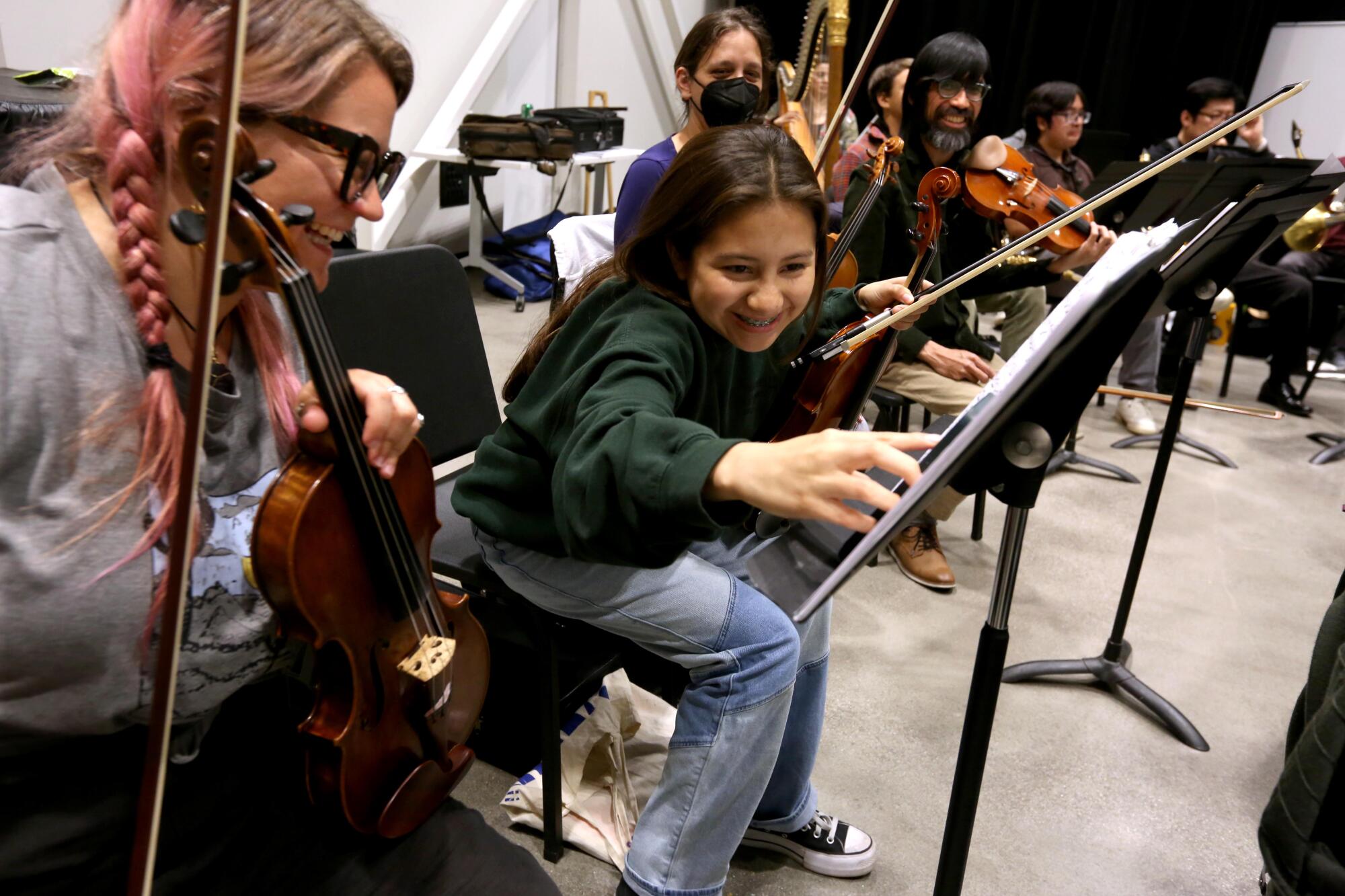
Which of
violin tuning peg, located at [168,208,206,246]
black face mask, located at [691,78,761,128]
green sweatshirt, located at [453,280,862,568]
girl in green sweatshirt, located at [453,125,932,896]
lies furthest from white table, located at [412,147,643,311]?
violin tuning peg, located at [168,208,206,246]

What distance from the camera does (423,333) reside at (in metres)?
1.41

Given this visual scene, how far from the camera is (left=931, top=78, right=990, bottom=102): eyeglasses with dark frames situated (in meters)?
2.15

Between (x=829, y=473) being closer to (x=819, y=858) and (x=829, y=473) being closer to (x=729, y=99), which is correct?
(x=819, y=858)

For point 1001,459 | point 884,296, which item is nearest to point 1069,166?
point 884,296

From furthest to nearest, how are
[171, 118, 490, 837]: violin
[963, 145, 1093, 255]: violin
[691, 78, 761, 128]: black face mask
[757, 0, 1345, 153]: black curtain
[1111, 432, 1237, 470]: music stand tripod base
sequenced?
[757, 0, 1345, 153]: black curtain → [1111, 432, 1237, 470]: music stand tripod base → [963, 145, 1093, 255]: violin → [691, 78, 761, 128]: black face mask → [171, 118, 490, 837]: violin

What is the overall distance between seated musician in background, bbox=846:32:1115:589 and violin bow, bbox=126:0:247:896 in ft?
5.55

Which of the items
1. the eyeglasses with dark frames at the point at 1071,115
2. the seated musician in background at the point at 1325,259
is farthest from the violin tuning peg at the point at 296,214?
the seated musician in background at the point at 1325,259

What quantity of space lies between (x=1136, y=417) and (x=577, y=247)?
2459mm

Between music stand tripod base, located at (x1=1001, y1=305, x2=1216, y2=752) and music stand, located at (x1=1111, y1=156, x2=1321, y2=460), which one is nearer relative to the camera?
music stand, located at (x1=1111, y1=156, x2=1321, y2=460)

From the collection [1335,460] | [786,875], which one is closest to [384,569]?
[786,875]

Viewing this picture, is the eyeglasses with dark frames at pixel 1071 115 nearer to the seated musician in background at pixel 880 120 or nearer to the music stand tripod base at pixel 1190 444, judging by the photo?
the seated musician in background at pixel 880 120

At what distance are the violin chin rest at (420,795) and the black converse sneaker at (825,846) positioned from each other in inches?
21.9

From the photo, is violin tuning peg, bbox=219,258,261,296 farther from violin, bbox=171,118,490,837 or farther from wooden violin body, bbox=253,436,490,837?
wooden violin body, bbox=253,436,490,837

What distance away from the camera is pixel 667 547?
90 cm
